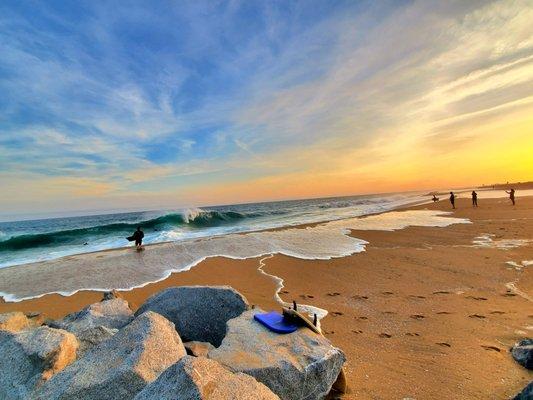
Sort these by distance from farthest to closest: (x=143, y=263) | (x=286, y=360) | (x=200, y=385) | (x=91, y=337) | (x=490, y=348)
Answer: (x=143, y=263), (x=490, y=348), (x=91, y=337), (x=286, y=360), (x=200, y=385)

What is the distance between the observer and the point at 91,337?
436 cm

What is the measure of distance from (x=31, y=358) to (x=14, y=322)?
233 cm

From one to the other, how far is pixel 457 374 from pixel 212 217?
3858 centimetres

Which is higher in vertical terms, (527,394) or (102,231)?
(102,231)

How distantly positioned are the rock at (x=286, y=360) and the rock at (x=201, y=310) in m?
1.07

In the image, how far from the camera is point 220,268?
11.3 metres

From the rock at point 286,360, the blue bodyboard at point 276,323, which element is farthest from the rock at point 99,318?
the blue bodyboard at point 276,323

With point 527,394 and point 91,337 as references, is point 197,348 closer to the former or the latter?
point 91,337

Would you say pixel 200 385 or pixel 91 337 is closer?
pixel 200 385

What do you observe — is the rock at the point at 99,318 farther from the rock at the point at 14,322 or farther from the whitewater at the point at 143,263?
the whitewater at the point at 143,263

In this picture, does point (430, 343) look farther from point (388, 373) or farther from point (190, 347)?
point (190, 347)

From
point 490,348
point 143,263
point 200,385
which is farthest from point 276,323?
point 143,263

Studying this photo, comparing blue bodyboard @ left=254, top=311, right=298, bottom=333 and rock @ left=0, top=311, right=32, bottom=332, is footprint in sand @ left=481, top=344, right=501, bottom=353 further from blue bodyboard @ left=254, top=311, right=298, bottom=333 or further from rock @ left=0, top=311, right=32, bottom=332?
rock @ left=0, top=311, right=32, bottom=332

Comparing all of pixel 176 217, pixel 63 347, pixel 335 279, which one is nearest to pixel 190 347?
pixel 63 347
